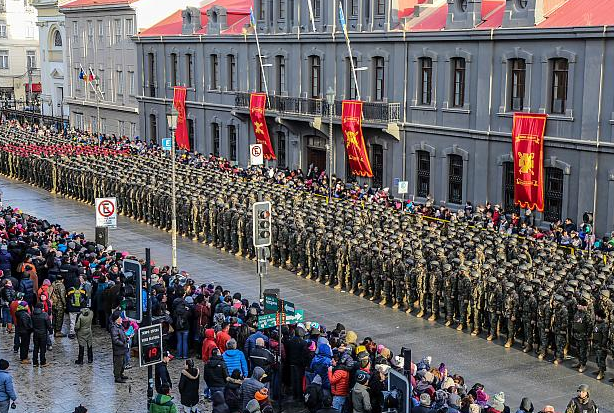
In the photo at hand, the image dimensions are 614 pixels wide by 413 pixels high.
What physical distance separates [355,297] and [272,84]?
2366 centimetres

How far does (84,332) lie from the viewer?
65.6 feet

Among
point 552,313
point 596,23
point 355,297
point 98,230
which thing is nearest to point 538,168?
point 596,23

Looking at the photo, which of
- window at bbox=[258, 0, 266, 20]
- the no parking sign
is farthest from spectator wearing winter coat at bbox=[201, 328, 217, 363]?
window at bbox=[258, 0, 266, 20]

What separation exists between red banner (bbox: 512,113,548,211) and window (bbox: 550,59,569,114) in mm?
563

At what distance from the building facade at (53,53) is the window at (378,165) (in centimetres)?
4207

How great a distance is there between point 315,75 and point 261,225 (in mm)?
25358

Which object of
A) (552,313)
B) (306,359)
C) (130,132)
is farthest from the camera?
(130,132)

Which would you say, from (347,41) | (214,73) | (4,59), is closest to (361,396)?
(347,41)

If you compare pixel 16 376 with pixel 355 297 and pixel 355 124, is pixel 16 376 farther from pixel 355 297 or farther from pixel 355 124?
pixel 355 124

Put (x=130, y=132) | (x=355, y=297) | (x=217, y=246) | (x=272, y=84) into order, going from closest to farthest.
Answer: (x=355, y=297), (x=217, y=246), (x=272, y=84), (x=130, y=132)

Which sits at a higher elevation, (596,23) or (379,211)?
(596,23)

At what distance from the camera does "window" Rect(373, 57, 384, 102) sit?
40938mm

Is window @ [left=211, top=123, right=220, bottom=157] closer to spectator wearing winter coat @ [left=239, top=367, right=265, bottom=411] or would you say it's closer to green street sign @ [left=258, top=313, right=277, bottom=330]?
green street sign @ [left=258, top=313, right=277, bottom=330]

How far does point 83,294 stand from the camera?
848 inches
